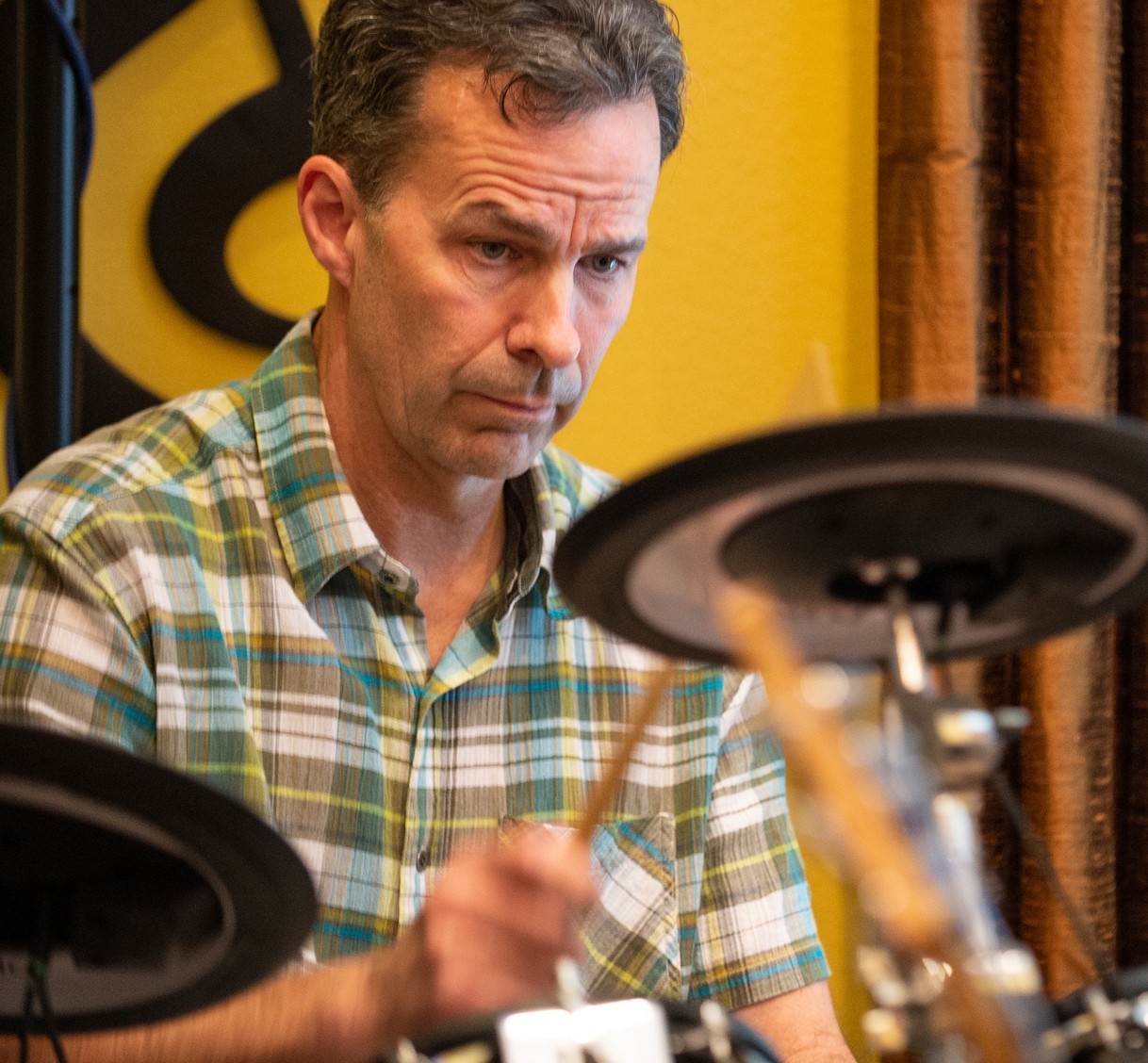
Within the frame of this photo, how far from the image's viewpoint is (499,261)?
3.23 feet

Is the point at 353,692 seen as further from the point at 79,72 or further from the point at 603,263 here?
the point at 79,72

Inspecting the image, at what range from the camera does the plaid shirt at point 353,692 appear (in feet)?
3.12

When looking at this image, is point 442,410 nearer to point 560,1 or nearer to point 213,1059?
point 560,1

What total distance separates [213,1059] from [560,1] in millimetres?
694

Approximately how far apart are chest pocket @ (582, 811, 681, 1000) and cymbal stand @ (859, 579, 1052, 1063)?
63 centimetres

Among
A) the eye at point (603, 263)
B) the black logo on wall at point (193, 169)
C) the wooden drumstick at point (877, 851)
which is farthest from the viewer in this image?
the black logo on wall at point (193, 169)

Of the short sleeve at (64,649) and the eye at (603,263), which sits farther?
the eye at (603,263)

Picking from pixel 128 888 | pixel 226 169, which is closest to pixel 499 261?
pixel 226 169

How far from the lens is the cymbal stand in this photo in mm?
399

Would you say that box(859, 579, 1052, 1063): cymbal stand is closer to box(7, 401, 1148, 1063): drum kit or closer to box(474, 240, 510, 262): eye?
box(7, 401, 1148, 1063): drum kit

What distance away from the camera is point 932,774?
0.44m

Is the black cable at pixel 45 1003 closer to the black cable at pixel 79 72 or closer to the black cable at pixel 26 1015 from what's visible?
the black cable at pixel 26 1015

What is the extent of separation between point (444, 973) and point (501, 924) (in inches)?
1.3

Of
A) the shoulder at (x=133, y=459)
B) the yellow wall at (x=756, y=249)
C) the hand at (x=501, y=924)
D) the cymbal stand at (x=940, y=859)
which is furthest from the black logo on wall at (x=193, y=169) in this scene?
the cymbal stand at (x=940, y=859)
